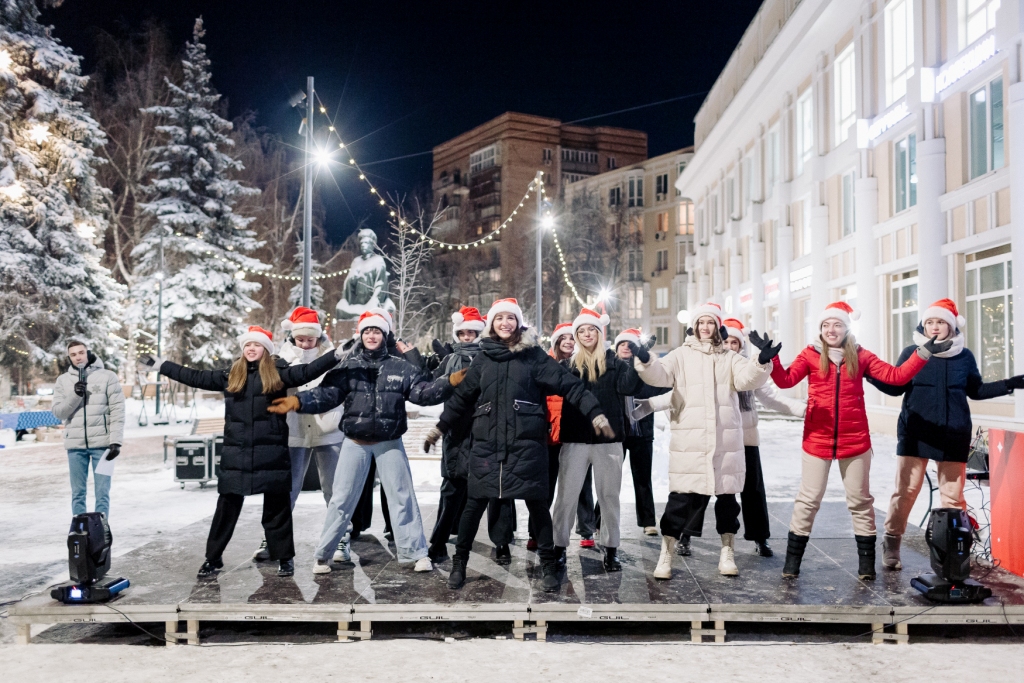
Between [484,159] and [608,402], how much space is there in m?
76.3

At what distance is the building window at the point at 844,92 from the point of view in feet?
69.5

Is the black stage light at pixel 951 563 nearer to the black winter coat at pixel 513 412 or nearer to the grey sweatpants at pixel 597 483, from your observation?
the grey sweatpants at pixel 597 483

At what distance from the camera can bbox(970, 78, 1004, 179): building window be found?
1397cm

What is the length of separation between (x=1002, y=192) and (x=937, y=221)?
1.98 meters

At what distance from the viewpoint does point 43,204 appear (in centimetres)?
2411

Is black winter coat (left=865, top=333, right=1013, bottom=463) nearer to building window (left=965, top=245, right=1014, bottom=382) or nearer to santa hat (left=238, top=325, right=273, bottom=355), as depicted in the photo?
santa hat (left=238, top=325, right=273, bottom=355)

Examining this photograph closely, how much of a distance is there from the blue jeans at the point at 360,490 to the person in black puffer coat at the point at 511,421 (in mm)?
456

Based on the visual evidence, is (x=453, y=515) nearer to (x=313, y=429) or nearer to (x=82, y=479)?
(x=313, y=429)

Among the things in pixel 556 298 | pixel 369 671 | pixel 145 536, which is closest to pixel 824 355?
pixel 369 671

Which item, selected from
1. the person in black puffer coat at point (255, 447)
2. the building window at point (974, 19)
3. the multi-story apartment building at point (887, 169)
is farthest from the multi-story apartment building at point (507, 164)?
the person in black puffer coat at point (255, 447)

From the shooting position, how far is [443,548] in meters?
6.77

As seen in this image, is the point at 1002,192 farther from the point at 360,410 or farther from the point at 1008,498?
the point at 360,410

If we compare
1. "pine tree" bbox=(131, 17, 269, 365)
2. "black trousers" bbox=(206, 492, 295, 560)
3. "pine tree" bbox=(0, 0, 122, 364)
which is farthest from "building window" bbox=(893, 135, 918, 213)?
"pine tree" bbox=(0, 0, 122, 364)

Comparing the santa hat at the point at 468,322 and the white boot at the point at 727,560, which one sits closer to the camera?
the white boot at the point at 727,560
